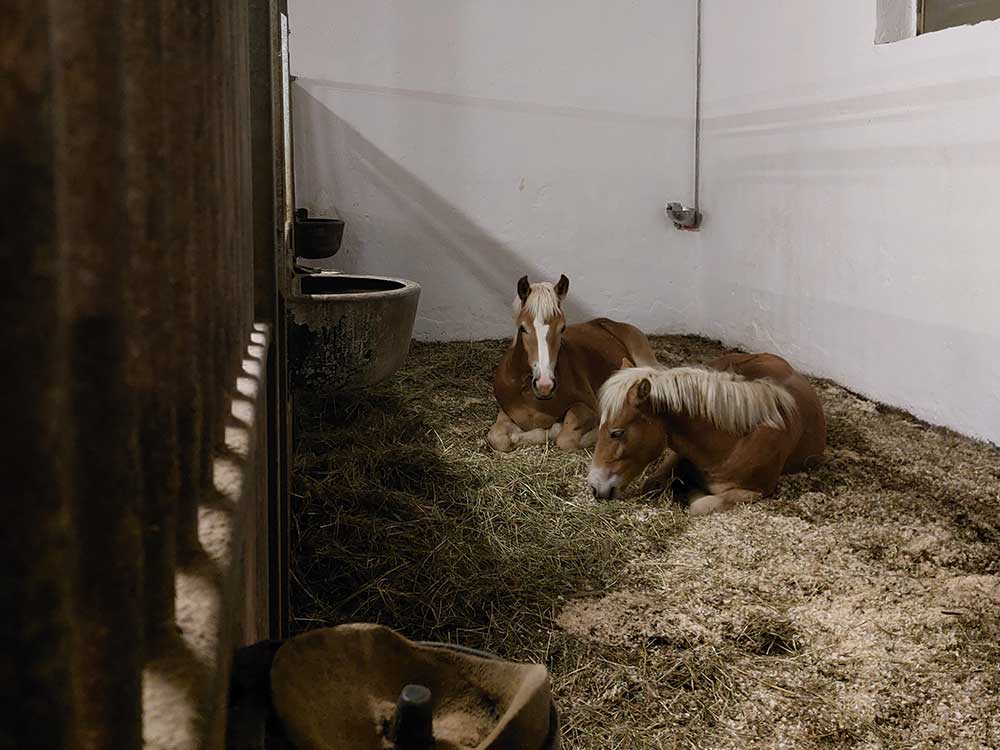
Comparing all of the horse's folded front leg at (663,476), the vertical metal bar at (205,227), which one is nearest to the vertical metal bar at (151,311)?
the vertical metal bar at (205,227)

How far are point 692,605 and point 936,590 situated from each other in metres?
0.63

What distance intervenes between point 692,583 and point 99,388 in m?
2.14

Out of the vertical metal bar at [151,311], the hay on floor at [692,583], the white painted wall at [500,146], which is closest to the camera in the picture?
the vertical metal bar at [151,311]

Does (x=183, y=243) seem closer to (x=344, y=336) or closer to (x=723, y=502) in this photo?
(x=344, y=336)

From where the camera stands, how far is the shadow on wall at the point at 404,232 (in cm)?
544

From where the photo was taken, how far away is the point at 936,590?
2.22m

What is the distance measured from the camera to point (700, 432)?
2912 mm

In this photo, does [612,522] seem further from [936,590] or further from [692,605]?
[936,590]

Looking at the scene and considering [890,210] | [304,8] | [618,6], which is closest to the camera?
[890,210]

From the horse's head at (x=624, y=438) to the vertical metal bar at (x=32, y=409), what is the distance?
8.60 ft

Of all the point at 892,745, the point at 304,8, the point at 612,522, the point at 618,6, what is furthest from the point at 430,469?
the point at 618,6

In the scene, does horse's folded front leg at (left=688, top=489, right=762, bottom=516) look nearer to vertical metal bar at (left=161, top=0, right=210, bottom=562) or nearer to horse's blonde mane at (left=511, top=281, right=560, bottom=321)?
horse's blonde mane at (left=511, top=281, right=560, bottom=321)

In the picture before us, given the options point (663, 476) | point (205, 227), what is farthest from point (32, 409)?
point (663, 476)

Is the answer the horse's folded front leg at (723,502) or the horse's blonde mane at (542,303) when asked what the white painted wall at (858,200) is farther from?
the horse's blonde mane at (542,303)
